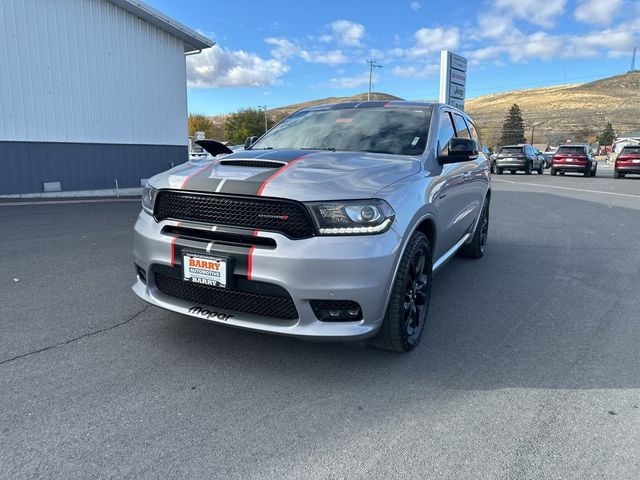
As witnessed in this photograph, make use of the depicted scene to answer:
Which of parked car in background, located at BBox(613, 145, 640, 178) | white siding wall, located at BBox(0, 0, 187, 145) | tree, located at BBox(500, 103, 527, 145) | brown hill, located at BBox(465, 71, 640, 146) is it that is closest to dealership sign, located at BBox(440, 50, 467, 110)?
parked car in background, located at BBox(613, 145, 640, 178)

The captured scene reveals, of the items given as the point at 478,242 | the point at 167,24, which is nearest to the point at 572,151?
the point at 167,24

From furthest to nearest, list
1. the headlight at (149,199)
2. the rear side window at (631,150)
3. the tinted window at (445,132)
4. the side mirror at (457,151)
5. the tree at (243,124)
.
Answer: the tree at (243,124), the rear side window at (631,150), the tinted window at (445,132), the side mirror at (457,151), the headlight at (149,199)

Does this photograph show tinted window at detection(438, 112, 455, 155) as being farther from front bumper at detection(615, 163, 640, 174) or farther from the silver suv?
front bumper at detection(615, 163, 640, 174)

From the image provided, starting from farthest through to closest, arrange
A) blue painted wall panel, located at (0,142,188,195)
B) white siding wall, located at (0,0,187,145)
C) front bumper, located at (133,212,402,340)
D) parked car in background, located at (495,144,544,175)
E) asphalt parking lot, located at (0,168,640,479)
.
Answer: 1. parked car in background, located at (495,144,544,175)
2. blue painted wall panel, located at (0,142,188,195)
3. white siding wall, located at (0,0,187,145)
4. front bumper, located at (133,212,402,340)
5. asphalt parking lot, located at (0,168,640,479)

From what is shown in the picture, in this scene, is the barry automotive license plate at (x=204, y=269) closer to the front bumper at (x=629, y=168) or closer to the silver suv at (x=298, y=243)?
the silver suv at (x=298, y=243)

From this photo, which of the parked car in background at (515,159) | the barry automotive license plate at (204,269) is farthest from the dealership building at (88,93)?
the parked car in background at (515,159)

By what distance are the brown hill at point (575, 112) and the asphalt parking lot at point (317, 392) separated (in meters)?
81.1

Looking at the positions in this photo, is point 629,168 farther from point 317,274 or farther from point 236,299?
point 236,299

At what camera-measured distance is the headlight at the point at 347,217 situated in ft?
8.68

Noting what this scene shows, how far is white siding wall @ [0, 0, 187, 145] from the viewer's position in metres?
11.3

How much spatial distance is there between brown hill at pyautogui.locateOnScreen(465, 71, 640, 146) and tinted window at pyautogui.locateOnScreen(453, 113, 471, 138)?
79.0 metres

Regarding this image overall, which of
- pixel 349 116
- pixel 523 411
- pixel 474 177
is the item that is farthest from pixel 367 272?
pixel 474 177

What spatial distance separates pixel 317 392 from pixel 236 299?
72 cm

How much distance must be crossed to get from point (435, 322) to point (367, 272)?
151 cm
